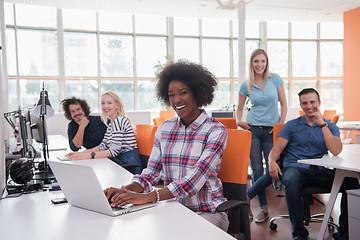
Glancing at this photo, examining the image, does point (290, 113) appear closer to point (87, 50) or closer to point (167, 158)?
point (87, 50)

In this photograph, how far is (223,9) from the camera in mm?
9383

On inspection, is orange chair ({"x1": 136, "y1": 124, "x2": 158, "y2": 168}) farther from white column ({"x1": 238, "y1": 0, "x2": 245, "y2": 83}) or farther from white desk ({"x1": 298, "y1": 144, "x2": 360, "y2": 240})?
white column ({"x1": 238, "y1": 0, "x2": 245, "y2": 83})

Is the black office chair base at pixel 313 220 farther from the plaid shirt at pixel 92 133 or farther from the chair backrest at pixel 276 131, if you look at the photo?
the plaid shirt at pixel 92 133

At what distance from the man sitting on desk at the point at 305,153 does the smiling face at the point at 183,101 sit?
133cm

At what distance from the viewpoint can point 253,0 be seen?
28.0 ft

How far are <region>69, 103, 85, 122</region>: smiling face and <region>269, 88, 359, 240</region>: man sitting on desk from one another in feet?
7.21

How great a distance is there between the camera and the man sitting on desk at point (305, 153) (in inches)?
105

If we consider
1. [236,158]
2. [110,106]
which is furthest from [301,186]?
[110,106]

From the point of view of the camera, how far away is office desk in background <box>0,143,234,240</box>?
1133 mm

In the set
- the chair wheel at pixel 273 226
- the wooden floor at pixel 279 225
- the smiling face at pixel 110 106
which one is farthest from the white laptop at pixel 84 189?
the smiling face at pixel 110 106

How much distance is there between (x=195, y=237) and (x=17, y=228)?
696 millimetres

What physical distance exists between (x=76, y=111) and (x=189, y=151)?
2.43 m

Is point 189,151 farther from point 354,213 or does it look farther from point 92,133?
point 92,133

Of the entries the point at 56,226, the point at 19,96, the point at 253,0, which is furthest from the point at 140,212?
the point at 19,96
